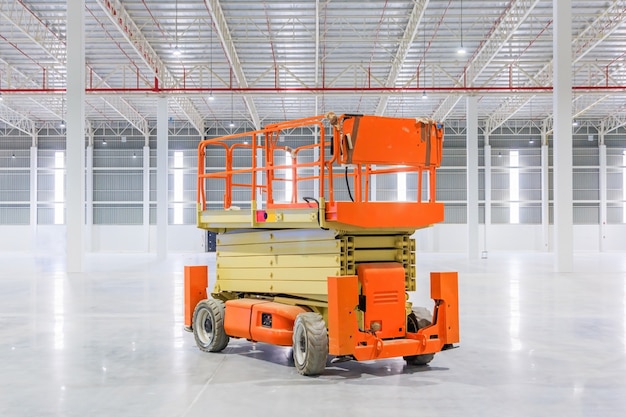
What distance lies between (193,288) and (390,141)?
3.87 meters

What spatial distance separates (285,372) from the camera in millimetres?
7379

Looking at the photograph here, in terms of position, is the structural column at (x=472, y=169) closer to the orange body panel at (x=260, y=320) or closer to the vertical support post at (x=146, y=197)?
the vertical support post at (x=146, y=197)

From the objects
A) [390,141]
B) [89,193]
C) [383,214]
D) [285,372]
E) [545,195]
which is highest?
[89,193]

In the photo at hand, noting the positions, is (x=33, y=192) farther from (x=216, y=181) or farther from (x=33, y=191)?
(x=216, y=181)

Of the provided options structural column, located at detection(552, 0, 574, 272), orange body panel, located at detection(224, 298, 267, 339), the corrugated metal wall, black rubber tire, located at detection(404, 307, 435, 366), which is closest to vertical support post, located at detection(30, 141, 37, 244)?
the corrugated metal wall

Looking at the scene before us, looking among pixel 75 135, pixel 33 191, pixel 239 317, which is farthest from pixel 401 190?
pixel 239 317

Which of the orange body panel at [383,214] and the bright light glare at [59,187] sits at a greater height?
the bright light glare at [59,187]

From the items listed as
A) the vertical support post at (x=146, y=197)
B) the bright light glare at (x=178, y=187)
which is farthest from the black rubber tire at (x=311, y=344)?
the vertical support post at (x=146, y=197)

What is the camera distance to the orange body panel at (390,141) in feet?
23.5

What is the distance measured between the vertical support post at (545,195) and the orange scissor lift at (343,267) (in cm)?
4022

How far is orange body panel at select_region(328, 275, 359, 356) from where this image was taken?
6828mm

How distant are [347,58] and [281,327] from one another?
23780mm

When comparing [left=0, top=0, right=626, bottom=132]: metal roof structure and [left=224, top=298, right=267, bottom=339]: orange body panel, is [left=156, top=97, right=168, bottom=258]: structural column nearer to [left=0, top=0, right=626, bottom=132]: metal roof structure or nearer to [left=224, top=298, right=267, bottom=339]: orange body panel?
[left=0, top=0, right=626, bottom=132]: metal roof structure

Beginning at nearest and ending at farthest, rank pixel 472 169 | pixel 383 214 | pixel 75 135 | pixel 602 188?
pixel 383 214, pixel 75 135, pixel 472 169, pixel 602 188
